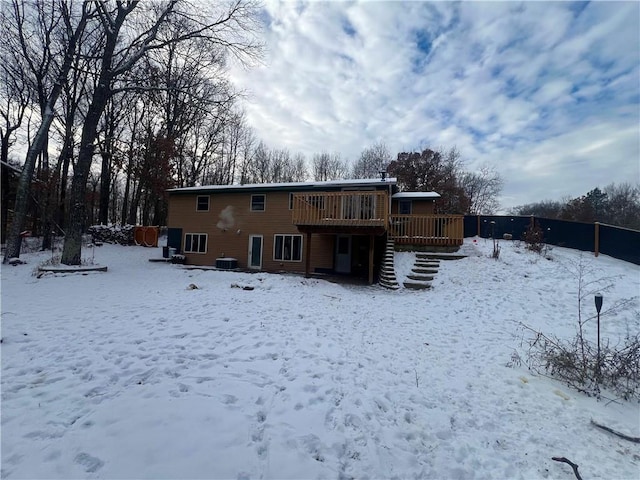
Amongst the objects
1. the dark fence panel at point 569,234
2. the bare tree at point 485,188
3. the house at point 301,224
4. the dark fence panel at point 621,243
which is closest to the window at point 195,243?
the house at point 301,224

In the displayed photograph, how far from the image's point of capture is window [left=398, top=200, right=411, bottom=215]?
15884 mm

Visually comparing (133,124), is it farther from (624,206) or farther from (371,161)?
(624,206)

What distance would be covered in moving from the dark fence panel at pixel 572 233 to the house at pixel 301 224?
4.51m

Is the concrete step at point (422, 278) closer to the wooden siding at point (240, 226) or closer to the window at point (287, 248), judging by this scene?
the wooden siding at point (240, 226)

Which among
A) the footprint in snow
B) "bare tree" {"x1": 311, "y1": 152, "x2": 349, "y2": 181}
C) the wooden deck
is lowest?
the footprint in snow

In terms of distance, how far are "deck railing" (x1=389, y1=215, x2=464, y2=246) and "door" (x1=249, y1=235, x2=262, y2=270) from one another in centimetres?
672

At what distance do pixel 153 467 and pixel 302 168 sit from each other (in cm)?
3579

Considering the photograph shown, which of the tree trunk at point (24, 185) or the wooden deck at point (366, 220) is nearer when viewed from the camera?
the wooden deck at point (366, 220)

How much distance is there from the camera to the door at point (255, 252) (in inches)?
628

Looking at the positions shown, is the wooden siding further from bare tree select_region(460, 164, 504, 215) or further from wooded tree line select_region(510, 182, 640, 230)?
bare tree select_region(460, 164, 504, 215)

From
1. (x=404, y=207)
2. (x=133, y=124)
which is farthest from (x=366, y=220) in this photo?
(x=133, y=124)

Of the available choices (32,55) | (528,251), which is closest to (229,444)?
(528,251)

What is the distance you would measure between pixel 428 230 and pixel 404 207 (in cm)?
263

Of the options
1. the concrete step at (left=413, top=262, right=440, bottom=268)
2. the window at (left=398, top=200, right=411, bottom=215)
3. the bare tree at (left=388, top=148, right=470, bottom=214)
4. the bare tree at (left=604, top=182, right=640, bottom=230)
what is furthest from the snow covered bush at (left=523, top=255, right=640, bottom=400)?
the bare tree at (left=604, top=182, right=640, bottom=230)
